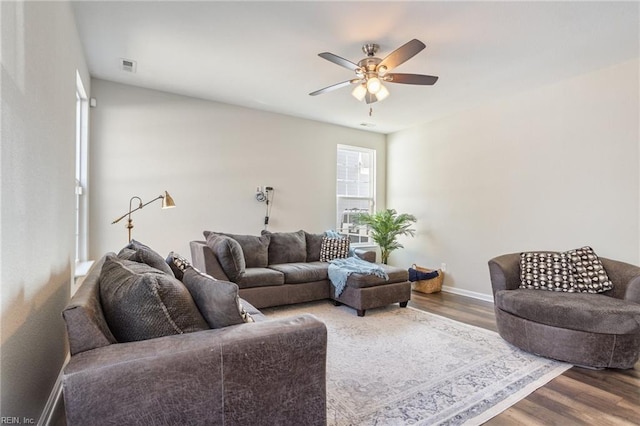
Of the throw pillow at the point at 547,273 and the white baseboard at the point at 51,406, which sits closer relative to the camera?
the white baseboard at the point at 51,406

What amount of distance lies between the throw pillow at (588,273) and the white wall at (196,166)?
138 inches

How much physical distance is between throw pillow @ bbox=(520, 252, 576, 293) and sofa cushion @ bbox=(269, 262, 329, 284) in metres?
2.18

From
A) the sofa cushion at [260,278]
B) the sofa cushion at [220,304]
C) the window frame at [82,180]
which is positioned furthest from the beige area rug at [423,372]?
the window frame at [82,180]

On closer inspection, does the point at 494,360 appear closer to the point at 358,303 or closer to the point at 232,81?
the point at 358,303

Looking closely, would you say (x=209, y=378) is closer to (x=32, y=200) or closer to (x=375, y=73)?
(x=32, y=200)

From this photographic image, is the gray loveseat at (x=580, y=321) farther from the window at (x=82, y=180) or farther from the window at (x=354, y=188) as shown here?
the window at (x=82, y=180)

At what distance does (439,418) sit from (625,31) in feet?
11.2

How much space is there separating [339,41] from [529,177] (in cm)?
296

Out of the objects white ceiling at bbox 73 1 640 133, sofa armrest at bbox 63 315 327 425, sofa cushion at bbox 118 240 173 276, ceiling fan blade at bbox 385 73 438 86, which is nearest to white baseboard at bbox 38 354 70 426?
sofa cushion at bbox 118 240 173 276

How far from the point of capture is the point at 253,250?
421cm

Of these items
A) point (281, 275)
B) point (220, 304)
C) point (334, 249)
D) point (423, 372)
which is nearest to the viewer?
point (220, 304)

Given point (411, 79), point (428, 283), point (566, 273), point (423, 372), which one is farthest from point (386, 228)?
point (423, 372)

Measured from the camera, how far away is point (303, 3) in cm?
240

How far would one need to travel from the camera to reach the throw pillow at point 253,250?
416cm
